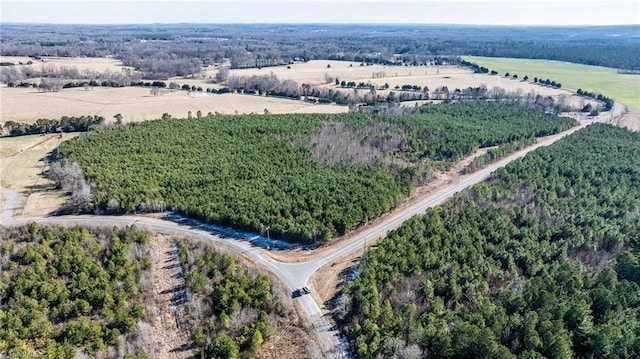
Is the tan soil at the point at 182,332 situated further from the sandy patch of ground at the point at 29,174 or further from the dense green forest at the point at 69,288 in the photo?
the sandy patch of ground at the point at 29,174

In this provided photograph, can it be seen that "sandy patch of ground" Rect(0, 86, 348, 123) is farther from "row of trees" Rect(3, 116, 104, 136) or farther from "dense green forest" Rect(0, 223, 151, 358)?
"dense green forest" Rect(0, 223, 151, 358)

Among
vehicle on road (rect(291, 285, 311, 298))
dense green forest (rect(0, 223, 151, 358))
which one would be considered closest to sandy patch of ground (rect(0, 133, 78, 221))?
dense green forest (rect(0, 223, 151, 358))

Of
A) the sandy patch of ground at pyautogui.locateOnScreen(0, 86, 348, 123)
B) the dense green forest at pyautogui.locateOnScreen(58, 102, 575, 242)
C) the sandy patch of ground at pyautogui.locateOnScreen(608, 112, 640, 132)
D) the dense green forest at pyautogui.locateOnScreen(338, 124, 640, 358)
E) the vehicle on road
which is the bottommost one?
the vehicle on road

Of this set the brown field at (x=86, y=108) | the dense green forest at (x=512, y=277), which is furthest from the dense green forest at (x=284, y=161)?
the dense green forest at (x=512, y=277)

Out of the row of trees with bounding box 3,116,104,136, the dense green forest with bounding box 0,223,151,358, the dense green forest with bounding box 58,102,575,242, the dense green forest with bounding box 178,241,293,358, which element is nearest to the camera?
the dense green forest with bounding box 178,241,293,358

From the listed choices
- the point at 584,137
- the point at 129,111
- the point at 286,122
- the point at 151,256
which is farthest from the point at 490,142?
the point at 129,111

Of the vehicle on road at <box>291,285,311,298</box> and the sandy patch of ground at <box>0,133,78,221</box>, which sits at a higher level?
the sandy patch of ground at <box>0,133,78,221</box>

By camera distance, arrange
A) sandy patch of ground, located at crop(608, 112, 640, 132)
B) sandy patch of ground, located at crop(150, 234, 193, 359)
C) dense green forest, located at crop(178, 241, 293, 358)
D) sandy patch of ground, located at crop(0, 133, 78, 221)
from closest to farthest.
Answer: dense green forest, located at crop(178, 241, 293, 358), sandy patch of ground, located at crop(150, 234, 193, 359), sandy patch of ground, located at crop(0, 133, 78, 221), sandy patch of ground, located at crop(608, 112, 640, 132)

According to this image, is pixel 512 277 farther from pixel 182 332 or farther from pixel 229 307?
pixel 182 332
